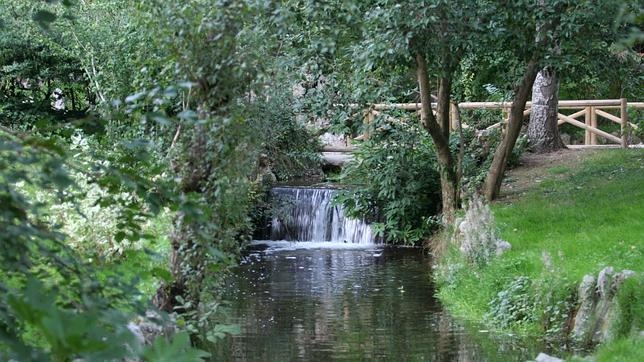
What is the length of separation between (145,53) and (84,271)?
204 inches

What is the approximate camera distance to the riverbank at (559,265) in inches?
309

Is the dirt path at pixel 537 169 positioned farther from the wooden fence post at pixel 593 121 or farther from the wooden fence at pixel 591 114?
the wooden fence post at pixel 593 121

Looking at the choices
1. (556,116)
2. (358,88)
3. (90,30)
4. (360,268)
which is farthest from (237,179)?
(556,116)

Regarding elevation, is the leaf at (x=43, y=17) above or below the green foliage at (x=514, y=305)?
above

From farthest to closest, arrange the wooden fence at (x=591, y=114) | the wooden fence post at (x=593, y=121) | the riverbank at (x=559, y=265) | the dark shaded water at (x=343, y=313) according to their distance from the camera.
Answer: the wooden fence post at (x=593, y=121) → the wooden fence at (x=591, y=114) → the dark shaded water at (x=343, y=313) → the riverbank at (x=559, y=265)

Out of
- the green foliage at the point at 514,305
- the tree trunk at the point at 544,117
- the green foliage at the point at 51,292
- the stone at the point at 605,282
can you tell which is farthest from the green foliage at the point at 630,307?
the tree trunk at the point at 544,117

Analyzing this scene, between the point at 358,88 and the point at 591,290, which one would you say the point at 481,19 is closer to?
the point at 358,88

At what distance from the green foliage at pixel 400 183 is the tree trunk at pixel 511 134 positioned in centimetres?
115

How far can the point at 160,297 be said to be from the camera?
6.92 metres

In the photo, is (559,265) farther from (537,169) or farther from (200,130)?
(537,169)

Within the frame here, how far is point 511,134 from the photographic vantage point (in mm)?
14016

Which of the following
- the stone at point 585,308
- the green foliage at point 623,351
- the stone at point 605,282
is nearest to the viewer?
the green foliage at point 623,351

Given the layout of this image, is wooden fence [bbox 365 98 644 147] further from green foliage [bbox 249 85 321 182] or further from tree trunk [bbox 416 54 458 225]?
tree trunk [bbox 416 54 458 225]

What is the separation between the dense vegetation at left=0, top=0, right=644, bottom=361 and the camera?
256 cm
